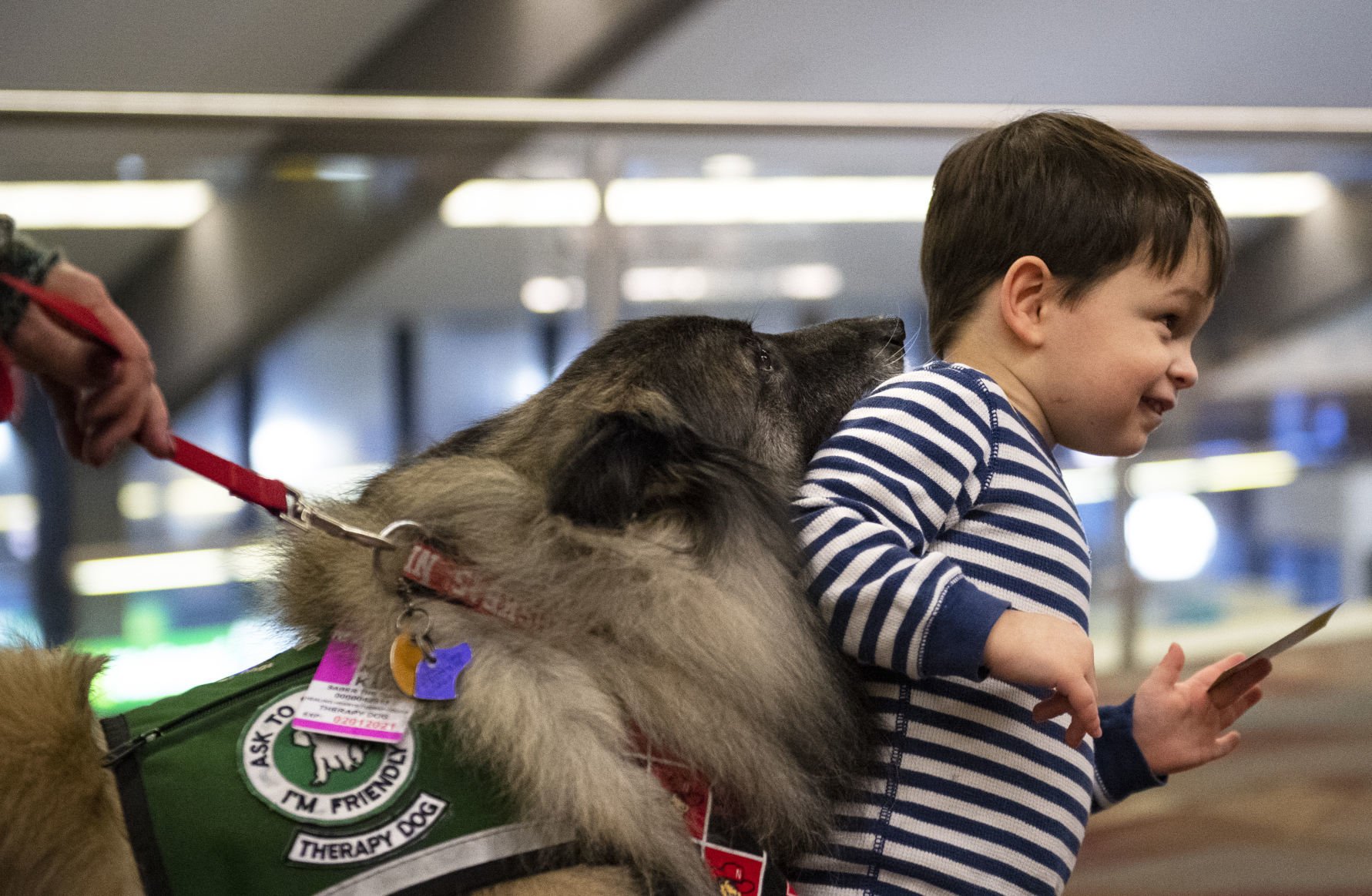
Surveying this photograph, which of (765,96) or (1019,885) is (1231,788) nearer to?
(1019,885)

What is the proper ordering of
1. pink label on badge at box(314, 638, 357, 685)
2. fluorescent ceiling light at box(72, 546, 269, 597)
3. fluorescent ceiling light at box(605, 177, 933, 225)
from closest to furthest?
pink label on badge at box(314, 638, 357, 685)
fluorescent ceiling light at box(72, 546, 269, 597)
fluorescent ceiling light at box(605, 177, 933, 225)

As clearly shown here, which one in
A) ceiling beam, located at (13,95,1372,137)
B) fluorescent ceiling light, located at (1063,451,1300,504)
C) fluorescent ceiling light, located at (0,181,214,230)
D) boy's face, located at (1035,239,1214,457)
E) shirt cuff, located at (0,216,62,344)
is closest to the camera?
shirt cuff, located at (0,216,62,344)

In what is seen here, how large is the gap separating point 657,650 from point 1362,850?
2072mm

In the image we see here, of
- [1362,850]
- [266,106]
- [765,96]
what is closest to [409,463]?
[266,106]

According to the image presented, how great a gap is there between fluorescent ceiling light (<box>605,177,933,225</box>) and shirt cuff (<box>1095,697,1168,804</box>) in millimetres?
1386

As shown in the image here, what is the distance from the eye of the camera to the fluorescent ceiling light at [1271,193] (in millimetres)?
2441

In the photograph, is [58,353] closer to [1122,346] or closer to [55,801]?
[55,801]

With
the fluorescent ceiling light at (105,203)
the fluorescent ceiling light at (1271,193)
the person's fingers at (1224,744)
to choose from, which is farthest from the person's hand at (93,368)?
the fluorescent ceiling light at (1271,193)

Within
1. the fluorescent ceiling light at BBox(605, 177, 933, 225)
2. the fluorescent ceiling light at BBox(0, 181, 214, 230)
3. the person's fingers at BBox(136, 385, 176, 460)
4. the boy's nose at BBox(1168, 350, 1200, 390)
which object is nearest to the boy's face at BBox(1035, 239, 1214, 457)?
the boy's nose at BBox(1168, 350, 1200, 390)

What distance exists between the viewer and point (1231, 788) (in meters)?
2.32

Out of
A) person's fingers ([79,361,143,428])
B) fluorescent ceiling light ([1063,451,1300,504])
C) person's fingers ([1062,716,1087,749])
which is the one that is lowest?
fluorescent ceiling light ([1063,451,1300,504])

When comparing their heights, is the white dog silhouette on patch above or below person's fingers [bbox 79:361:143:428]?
below

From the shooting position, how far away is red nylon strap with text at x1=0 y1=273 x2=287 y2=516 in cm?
74

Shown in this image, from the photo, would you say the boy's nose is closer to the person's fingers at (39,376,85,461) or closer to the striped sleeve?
the striped sleeve
